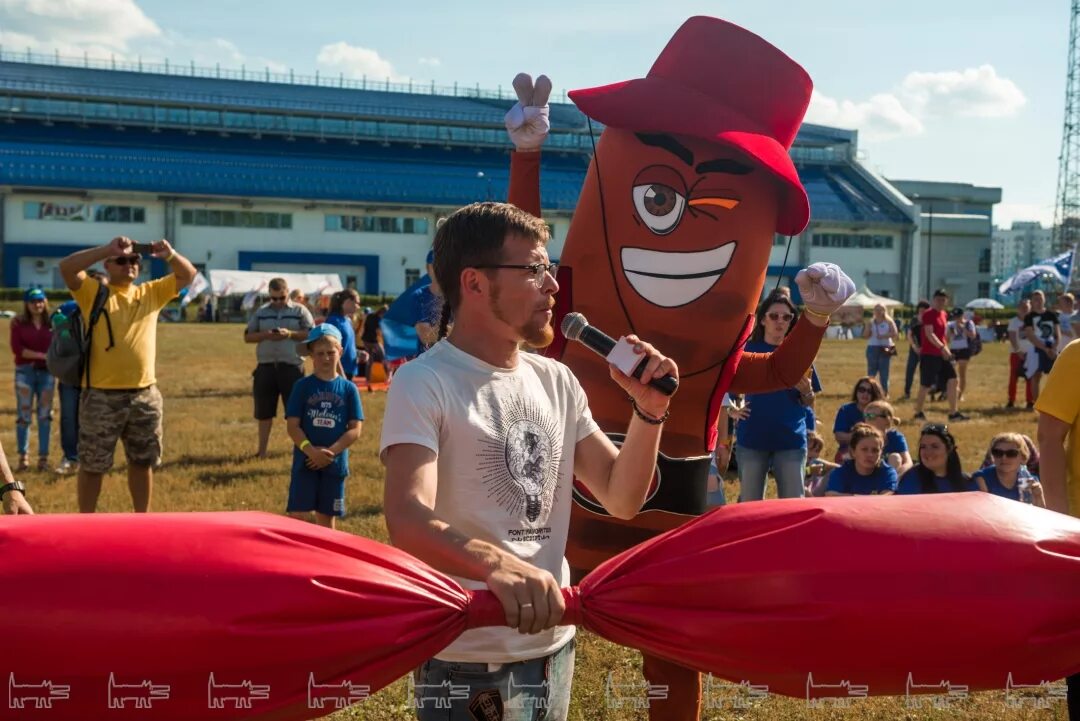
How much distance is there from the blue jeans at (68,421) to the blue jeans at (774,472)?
5.65 metres

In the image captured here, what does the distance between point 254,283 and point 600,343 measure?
146 ft

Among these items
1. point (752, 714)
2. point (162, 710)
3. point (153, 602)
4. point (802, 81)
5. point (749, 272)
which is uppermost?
point (802, 81)

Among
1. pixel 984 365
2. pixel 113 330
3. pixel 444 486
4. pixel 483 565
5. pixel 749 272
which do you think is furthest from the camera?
pixel 984 365

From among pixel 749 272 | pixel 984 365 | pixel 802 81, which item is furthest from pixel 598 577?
pixel 984 365

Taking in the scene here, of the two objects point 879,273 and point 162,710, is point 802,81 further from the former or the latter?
point 879,273

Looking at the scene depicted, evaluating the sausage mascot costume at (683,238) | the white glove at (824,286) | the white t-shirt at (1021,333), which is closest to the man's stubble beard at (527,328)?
the sausage mascot costume at (683,238)

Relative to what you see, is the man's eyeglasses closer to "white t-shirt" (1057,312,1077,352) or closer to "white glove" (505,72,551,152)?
"white glove" (505,72,551,152)

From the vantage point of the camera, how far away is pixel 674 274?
429 cm

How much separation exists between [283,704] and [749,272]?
2625 mm

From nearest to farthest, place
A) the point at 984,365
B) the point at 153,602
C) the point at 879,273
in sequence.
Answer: the point at 153,602
the point at 984,365
the point at 879,273

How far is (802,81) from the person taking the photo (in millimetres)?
4516

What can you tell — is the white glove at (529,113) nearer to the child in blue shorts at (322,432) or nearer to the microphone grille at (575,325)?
the microphone grille at (575,325)

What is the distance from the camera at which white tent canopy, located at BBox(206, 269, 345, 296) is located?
44.3m

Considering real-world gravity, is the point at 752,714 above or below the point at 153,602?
below
